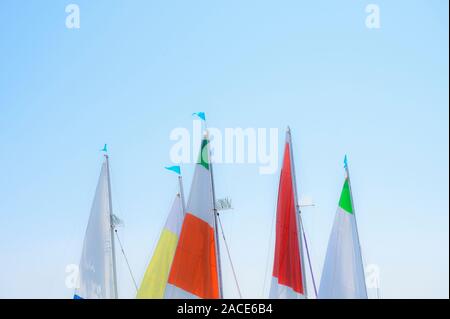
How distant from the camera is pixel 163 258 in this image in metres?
48.4

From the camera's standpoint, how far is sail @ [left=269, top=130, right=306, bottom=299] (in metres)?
41.0

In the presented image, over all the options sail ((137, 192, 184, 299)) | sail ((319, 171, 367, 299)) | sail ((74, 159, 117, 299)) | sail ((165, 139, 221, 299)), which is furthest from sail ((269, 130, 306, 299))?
sail ((74, 159, 117, 299))

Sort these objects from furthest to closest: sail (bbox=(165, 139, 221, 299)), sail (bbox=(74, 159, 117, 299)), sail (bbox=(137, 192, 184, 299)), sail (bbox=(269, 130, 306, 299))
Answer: sail (bbox=(137, 192, 184, 299))
sail (bbox=(74, 159, 117, 299))
sail (bbox=(269, 130, 306, 299))
sail (bbox=(165, 139, 221, 299))

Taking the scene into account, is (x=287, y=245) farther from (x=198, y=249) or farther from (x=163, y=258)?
(x=163, y=258)

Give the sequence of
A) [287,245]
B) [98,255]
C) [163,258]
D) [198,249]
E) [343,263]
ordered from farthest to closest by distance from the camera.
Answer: [163,258] → [98,255] → [287,245] → [343,263] → [198,249]

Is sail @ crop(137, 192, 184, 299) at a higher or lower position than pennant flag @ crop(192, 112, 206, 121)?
lower

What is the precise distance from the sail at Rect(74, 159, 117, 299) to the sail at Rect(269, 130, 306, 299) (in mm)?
10465

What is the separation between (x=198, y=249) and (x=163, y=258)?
8879mm

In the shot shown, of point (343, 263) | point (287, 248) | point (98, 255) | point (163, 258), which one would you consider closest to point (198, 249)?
point (287, 248)

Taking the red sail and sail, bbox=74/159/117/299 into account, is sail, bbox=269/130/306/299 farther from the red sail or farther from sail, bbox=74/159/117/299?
sail, bbox=74/159/117/299

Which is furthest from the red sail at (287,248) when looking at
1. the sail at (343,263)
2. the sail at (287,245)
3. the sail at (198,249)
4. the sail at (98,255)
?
the sail at (98,255)

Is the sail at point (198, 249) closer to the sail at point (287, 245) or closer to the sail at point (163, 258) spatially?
the sail at point (287, 245)

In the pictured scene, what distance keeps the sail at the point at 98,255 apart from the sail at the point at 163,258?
179 centimetres
